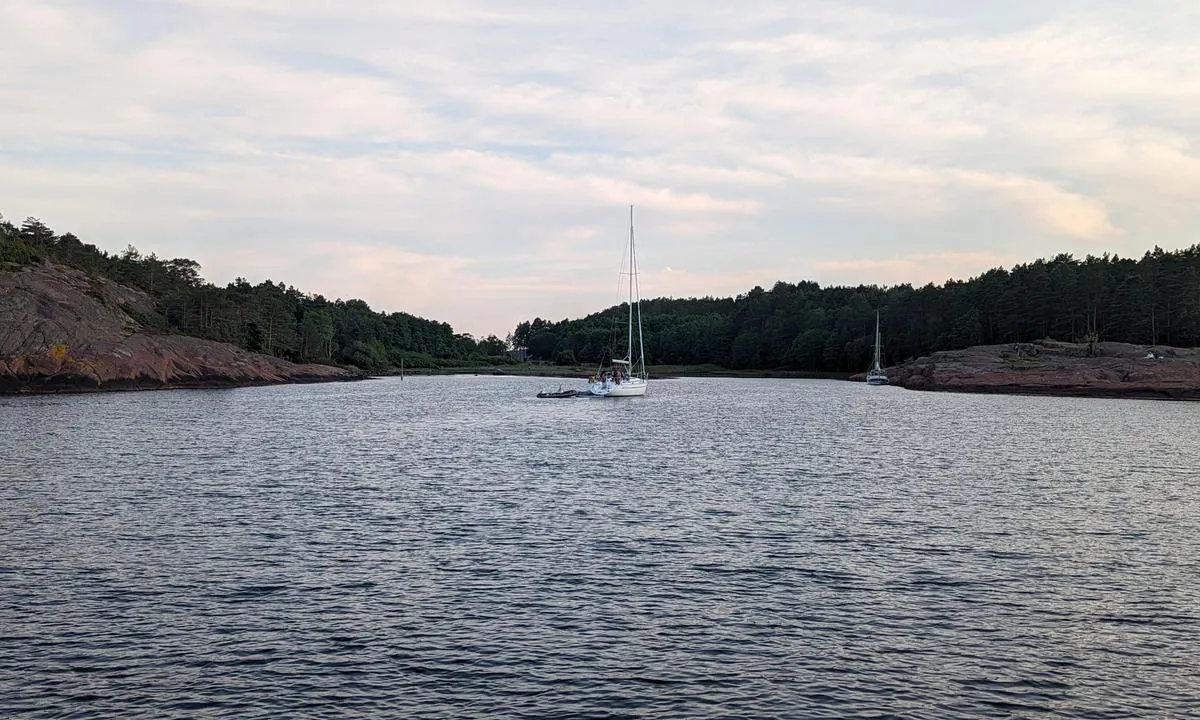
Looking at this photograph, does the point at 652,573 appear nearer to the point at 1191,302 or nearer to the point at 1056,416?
the point at 1056,416

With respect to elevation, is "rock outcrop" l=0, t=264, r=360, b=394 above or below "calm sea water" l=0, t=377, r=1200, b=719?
above

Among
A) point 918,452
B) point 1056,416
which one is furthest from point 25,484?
point 1056,416

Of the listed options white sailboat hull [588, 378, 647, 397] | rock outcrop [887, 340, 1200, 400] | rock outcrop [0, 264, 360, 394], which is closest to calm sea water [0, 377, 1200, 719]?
white sailboat hull [588, 378, 647, 397]

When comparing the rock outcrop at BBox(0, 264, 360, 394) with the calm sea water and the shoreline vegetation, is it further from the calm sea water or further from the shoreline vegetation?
the calm sea water

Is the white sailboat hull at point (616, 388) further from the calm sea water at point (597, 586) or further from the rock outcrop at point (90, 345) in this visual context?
the rock outcrop at point (90, 345)

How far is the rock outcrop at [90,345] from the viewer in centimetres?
11650

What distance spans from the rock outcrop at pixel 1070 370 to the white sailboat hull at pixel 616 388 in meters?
54.4

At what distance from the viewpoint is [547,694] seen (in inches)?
656

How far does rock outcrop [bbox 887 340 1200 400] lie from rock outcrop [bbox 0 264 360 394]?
119585 millimetres

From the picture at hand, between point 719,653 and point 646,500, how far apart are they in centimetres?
1836

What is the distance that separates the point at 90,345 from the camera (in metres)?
125

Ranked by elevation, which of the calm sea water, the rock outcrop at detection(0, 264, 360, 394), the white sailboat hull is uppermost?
the rock outcrop at detection(0, 264, 360, 394)

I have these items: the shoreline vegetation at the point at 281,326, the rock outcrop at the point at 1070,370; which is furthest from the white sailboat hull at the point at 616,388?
the rock outcrop at the point at 1070,370

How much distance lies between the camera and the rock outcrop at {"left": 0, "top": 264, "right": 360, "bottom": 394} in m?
116
